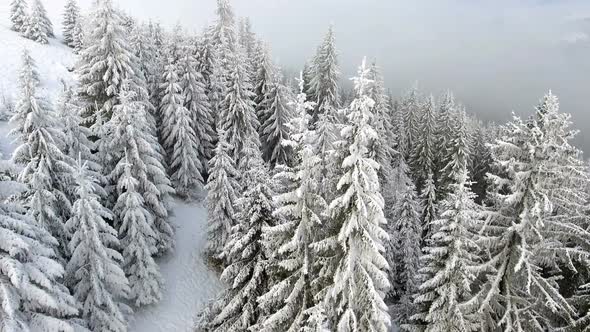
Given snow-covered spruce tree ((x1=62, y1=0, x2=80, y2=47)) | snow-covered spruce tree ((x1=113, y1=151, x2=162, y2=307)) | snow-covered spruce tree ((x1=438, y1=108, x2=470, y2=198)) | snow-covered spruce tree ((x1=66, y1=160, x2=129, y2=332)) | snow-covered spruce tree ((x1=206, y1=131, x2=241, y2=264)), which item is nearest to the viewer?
snow-covered spruce tree ((x1=66, y1=160, x2=129, y2=332))

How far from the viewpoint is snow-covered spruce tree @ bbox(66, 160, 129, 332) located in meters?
19.3

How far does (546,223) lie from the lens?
16688 millimetres

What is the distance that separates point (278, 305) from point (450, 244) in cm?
755

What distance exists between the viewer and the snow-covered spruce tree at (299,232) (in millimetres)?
15242

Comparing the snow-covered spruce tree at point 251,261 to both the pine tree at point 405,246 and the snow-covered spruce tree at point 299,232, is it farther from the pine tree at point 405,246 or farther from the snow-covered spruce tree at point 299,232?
the pine tree at point 405,246

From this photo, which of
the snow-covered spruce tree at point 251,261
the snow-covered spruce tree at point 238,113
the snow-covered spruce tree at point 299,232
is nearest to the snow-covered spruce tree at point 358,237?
the snow-covered spruce tree at point 299,232

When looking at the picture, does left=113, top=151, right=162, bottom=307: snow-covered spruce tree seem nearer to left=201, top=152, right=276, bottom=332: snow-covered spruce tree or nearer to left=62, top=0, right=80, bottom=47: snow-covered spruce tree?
left=201, top=152, right=276, bottom=332: snow-covered spruce tree

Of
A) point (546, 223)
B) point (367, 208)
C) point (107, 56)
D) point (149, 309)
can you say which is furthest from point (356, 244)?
point (107, 56)

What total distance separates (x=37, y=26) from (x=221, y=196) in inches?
1696

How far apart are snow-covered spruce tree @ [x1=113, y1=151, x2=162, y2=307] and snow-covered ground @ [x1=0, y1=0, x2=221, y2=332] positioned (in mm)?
1748

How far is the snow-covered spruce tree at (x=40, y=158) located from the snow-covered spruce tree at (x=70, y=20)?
46475mm

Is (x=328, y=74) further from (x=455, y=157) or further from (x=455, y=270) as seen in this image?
(x=455, y=270)

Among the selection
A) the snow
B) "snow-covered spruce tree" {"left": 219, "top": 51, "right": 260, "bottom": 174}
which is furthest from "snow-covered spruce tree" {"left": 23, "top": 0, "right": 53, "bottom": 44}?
the snow

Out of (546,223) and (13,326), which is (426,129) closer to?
(546,223)
